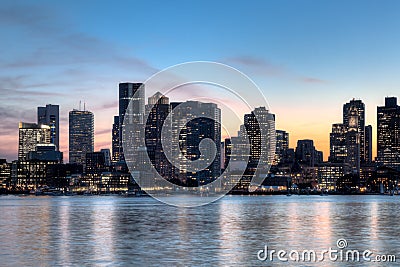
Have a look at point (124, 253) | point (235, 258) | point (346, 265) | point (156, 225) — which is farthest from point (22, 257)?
point (156, 225)

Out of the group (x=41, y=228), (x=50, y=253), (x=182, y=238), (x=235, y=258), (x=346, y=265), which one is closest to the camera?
(x=346, y=265)

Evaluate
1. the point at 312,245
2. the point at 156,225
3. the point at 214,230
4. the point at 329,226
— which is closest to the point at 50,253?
the point at 312,245

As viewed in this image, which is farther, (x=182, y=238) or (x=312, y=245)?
(x=182, y=238)

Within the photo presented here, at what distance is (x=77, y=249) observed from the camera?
144ft

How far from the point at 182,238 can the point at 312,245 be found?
407 inches

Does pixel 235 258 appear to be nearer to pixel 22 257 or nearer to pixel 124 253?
pixel 124 253

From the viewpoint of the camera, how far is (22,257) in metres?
40.0

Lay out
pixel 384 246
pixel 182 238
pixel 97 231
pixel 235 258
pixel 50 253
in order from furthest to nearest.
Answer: pixel 97 231
pixel 182 238
pixel 384 246
pixel 50 253
pixel 235 258

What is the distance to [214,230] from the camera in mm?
60469

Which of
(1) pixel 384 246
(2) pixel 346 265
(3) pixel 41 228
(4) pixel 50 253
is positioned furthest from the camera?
(3) pixel 41 228

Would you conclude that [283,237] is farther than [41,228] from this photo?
No

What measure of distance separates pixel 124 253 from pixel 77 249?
12.9 feet

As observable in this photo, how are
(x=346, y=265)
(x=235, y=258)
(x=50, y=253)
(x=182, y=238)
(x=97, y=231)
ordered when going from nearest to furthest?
(x=346, y=265) → (x=235, y=258) → (x=50, y=253) → (x=182, y=238) → (x=97, y=231)

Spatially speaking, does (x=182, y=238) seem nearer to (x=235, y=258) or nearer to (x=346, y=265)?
(x=235, y=258)
